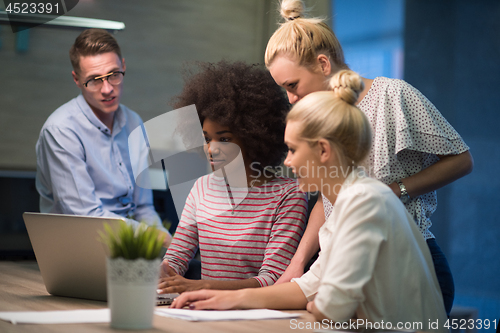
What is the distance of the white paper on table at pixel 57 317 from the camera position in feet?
2.95

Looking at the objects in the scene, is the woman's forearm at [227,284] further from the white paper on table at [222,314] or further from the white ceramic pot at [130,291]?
the white ceramic pot at [130,291]

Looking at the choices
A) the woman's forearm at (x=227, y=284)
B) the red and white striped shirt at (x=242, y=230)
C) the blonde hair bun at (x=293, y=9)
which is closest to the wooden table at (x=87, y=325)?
the woman's forearm at (x=227, y=284)

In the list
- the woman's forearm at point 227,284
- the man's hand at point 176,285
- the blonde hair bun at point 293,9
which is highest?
the blonde hair bun at point 293,9

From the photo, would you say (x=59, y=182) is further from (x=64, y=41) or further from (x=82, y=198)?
(x=64, y=41)

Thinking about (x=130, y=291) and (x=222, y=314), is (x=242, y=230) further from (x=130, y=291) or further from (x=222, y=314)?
(x=130, y=291)

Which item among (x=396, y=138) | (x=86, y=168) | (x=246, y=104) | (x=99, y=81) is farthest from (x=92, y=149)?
(x=396, y=138)

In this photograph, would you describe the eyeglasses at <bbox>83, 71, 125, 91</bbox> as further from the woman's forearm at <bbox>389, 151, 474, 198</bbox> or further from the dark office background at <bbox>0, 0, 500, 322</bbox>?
the woman's forearm at <bbox>389, 151, 474, 198</bbox>

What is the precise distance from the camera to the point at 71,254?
46.5 inches

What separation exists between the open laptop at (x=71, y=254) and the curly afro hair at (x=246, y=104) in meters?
0.61

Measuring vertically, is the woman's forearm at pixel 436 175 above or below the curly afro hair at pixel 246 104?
below

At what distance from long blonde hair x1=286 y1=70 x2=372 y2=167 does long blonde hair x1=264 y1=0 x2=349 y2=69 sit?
389 mm

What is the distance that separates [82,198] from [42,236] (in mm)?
1173

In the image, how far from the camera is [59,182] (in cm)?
241

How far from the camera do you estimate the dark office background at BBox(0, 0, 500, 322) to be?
10.1 feet
